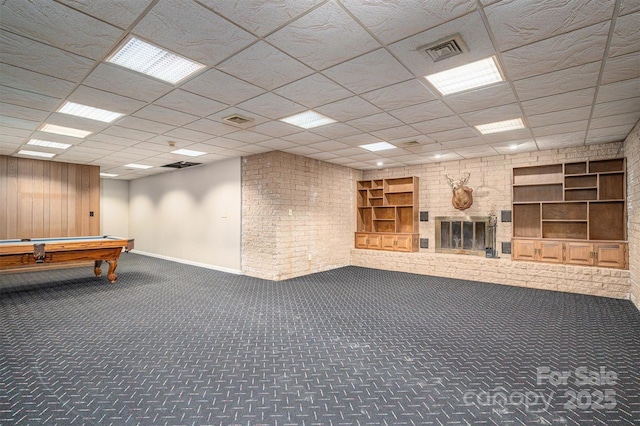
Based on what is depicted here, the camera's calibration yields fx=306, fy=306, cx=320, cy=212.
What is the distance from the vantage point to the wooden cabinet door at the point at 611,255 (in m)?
5.35

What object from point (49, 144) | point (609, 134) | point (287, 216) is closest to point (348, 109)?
point (287, 216)

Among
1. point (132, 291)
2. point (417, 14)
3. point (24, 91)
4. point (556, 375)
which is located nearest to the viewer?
point (417, 14)

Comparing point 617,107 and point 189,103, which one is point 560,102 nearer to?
point 617,107

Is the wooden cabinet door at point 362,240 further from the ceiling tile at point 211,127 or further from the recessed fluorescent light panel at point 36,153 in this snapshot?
the recessed fluorescent light panel at point 36,153

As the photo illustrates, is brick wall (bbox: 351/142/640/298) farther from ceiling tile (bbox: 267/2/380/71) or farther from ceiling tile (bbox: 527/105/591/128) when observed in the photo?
ceiling tile (bbox: 267/2/380/71)

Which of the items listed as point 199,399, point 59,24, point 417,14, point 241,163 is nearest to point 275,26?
point 417,14

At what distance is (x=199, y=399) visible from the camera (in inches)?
89.4

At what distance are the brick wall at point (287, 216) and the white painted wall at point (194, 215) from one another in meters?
0.43

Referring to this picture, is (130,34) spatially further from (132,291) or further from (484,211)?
(484,211)

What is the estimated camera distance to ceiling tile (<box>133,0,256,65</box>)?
83.4 inches

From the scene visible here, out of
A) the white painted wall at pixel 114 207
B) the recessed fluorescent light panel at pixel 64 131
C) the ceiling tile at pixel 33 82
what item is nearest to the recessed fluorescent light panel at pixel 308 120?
the ceiling tile at pixel 33 82

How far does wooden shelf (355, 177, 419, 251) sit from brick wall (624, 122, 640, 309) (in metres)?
3.90

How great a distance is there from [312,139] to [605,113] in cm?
420

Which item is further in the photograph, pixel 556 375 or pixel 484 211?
pixel 484 211
